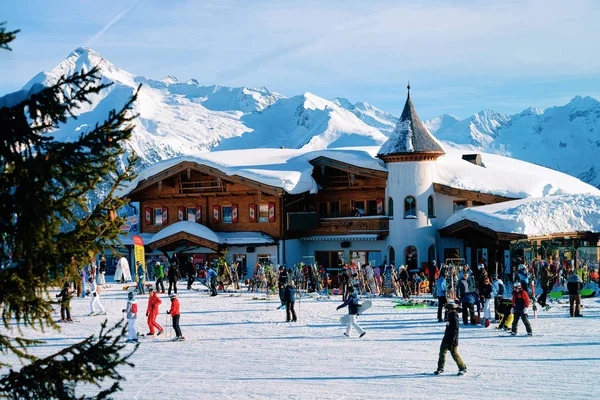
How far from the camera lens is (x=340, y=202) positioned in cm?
4103

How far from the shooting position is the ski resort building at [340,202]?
124 feet

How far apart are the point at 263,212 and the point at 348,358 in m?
25.1

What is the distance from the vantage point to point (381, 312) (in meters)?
23.6

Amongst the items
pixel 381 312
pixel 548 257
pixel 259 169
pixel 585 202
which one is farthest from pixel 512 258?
pixel 259 169

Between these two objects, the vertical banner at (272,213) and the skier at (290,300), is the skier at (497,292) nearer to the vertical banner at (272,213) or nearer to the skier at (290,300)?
the skier at (290,300)

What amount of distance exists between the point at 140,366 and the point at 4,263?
358 inches

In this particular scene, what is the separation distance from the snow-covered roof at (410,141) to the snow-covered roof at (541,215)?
4139 mm

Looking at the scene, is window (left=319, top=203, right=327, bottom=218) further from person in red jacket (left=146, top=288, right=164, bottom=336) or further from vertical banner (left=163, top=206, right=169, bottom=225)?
person in red jacket (left=146, top=288, right=164, bottom=336)

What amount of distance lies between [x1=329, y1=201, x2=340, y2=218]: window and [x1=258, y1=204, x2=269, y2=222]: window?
11.7 ft

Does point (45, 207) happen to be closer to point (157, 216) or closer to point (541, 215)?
point (541, 215)

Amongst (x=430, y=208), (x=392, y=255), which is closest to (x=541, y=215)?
(x=430, y=208)

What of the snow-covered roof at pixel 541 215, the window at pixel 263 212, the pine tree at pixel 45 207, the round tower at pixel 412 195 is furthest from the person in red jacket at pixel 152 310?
the window at pixel 263 212

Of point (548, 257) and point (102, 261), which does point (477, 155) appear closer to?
point (548, 257)

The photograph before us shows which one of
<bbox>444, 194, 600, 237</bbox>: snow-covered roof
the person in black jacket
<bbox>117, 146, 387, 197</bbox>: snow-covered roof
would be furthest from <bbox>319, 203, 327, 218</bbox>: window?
the person in black jacket
